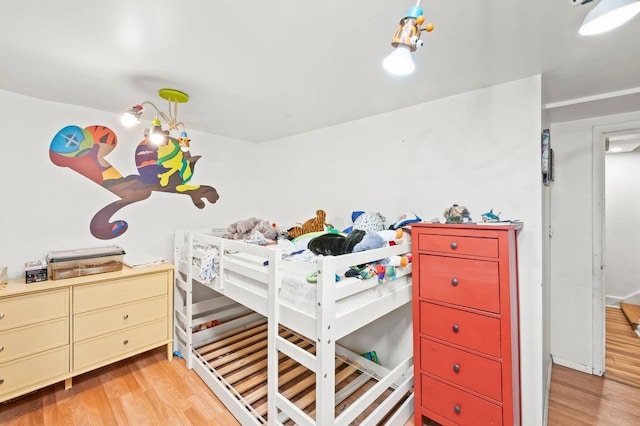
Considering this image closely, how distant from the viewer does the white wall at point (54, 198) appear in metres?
2.04

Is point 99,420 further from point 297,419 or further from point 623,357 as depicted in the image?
point 623,357

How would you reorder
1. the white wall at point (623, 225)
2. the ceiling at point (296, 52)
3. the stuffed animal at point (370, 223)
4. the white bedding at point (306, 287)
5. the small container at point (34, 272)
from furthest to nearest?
the white wall at point (623, 225) → the stuffed animal at point (370, 223) → the small container at point (34, 272) → the white bedding at point (306, 287) → the ceiling at point (296, 52)

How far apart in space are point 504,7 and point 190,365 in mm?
3012

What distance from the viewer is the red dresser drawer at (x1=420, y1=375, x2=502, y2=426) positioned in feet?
4.80

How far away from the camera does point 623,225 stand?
12.3ft

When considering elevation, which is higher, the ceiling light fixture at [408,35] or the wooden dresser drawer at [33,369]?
the ceiling light fixture at [408,35]

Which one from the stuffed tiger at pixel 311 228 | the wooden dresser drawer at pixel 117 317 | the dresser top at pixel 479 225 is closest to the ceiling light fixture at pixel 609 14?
the dresser top at pixel 479 225

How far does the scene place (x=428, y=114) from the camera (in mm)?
2053

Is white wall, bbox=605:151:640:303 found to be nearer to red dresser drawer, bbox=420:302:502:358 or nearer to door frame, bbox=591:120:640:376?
door frame, bbox=591:120:640:376

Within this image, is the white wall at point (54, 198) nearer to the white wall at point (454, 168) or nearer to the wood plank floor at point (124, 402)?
the wood plank floor at point (124, 402)

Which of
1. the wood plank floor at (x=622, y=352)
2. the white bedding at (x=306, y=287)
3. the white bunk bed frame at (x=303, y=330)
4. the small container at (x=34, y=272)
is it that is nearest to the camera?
the white bunk bed frame at (x=303, y=330)

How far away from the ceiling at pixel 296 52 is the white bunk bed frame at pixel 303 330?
107cm

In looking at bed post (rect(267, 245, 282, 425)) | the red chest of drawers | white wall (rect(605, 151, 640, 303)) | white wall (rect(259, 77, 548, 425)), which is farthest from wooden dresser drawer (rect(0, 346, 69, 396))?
white wall (rect(605, 151, 640, 303))

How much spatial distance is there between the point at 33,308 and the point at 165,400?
1084mm
